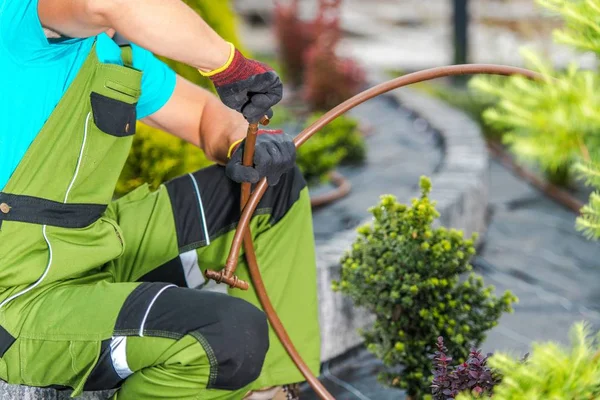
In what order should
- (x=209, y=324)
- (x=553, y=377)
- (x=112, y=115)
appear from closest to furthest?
(x=553, y=377), (x=209, y=324), (x=112, y=115)

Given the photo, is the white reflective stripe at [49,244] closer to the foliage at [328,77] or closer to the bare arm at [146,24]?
the bare arm at [146,24]

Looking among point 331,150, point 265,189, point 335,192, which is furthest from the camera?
point 331,150

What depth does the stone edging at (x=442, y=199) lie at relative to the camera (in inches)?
123

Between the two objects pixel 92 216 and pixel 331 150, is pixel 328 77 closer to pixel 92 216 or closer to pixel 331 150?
pixel 331 150

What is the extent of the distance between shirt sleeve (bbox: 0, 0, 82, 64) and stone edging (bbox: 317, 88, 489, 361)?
1409 millimetres

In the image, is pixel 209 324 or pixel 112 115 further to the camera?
pixel 112 115

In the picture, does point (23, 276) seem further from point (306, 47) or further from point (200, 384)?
point (306, 47)

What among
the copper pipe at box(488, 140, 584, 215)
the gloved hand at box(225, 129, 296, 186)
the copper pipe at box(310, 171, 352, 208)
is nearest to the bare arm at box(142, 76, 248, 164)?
the gloved hand at box(225, 129, 296, 186)

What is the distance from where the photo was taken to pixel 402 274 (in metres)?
2.67

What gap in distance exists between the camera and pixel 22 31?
1.88 metres

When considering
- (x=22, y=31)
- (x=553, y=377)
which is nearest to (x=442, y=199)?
(x=22, y=31)

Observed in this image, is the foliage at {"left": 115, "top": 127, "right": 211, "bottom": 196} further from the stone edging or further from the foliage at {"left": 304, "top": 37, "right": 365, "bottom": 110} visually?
the foliage at {"left": 304, "top": 37, "right": 365, "bottom": 110}

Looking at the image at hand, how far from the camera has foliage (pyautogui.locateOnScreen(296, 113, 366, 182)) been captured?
4.65 meters

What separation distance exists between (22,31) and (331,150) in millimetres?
3691
